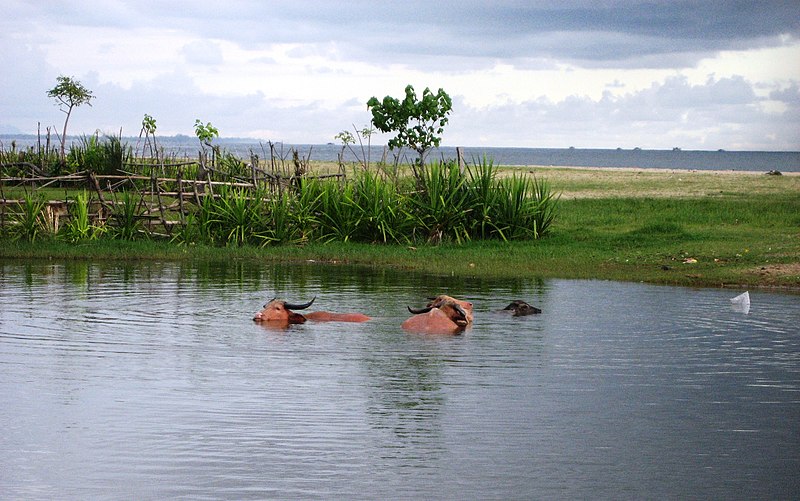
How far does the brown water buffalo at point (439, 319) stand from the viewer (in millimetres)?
10305

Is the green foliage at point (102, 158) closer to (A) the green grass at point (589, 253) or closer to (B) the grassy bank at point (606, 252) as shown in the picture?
(A) the green grass at point (589, 253)

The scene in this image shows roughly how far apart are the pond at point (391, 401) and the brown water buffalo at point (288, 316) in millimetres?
197

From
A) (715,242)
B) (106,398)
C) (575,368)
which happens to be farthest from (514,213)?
(106,398)

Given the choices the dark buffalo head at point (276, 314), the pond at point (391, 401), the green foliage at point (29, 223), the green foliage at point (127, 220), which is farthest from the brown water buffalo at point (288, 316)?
the green foliage at point (29, 223)

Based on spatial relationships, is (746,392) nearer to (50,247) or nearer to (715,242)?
(715,242)

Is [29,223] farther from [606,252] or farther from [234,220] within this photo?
[606,252]

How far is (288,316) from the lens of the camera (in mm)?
10641

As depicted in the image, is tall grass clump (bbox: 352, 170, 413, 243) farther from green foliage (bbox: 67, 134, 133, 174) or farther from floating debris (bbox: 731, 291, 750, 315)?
green foliage (bbox: 67, 134, 133, 174)

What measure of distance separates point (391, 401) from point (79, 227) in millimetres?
12656

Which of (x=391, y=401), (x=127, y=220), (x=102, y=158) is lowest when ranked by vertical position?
(x=391, y=401)

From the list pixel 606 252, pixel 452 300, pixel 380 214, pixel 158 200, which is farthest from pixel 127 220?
pixel 452 300

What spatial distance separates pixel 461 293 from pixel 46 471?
822 centimetres

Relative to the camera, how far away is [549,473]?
A: 230 inches

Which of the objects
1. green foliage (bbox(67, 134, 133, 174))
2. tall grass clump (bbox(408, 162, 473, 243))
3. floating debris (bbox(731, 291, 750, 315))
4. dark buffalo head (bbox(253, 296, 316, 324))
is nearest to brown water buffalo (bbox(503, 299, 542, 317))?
dark buffalo head (bbox(253, 296, 316, 324))
